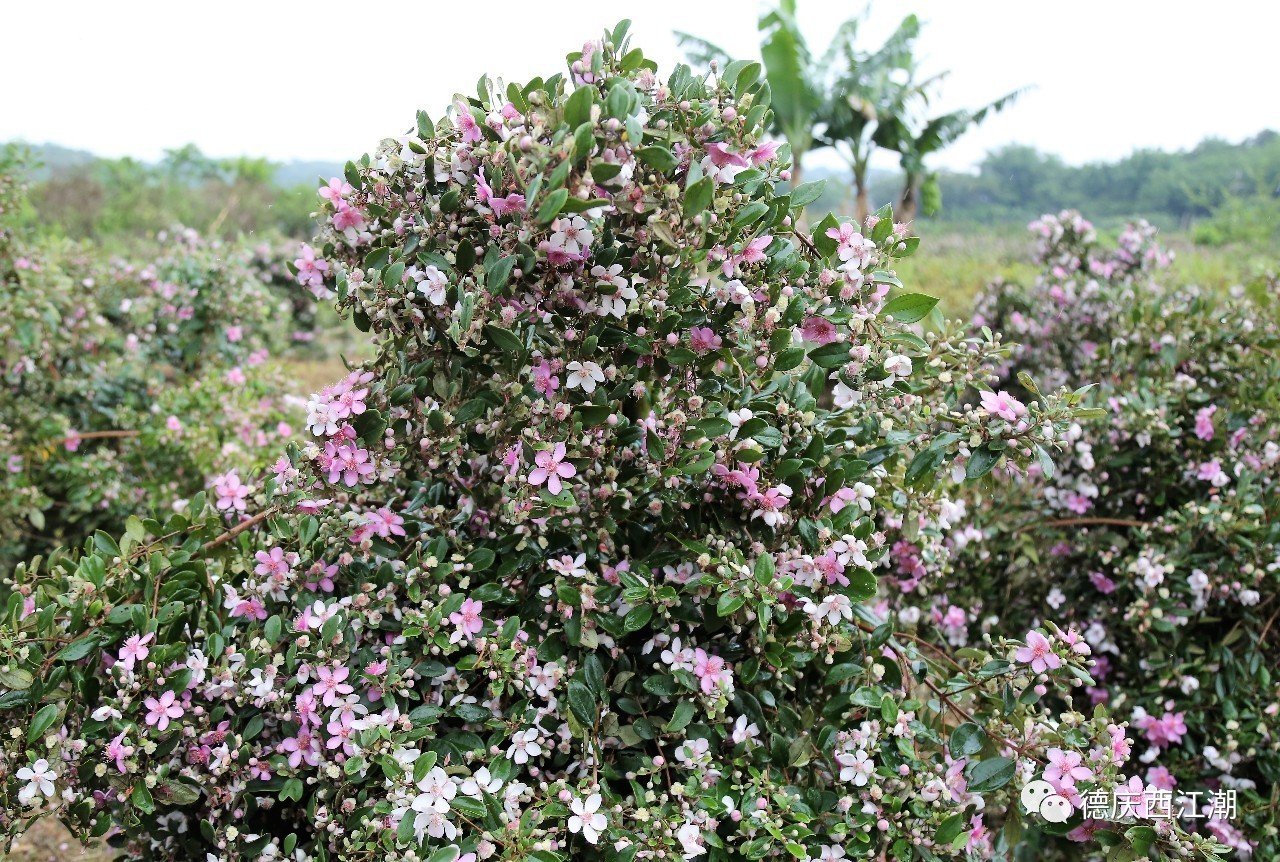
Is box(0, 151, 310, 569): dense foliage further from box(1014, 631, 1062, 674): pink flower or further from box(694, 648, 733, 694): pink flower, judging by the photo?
box(1014, 631, 1062, 674): pink flower

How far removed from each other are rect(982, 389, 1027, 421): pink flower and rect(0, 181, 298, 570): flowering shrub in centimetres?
253

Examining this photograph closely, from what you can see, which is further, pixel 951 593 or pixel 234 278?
pixel 234 278

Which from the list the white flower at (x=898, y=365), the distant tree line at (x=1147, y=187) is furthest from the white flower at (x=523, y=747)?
the distant tree line at (x=1147, y=187)

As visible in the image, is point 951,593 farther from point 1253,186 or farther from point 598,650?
point 1253,186

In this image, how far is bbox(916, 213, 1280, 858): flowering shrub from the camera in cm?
205

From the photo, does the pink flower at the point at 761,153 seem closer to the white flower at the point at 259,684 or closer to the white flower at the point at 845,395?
the white flower at the point at 845,395

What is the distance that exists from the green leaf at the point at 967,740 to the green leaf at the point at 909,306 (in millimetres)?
705

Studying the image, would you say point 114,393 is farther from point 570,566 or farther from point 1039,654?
point 1039,654

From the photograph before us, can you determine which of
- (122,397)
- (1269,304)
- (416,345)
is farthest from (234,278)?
(1269,304)

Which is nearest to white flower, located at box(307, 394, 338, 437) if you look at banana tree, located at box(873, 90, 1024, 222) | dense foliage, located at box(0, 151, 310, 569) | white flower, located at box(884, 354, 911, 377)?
white flower, located at box(884, 354, 911, 377)

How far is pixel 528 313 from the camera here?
1.38 metres

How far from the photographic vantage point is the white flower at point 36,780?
4.31 ft

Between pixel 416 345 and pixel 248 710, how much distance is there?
0.70 m

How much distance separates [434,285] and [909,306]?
771 millimetres
